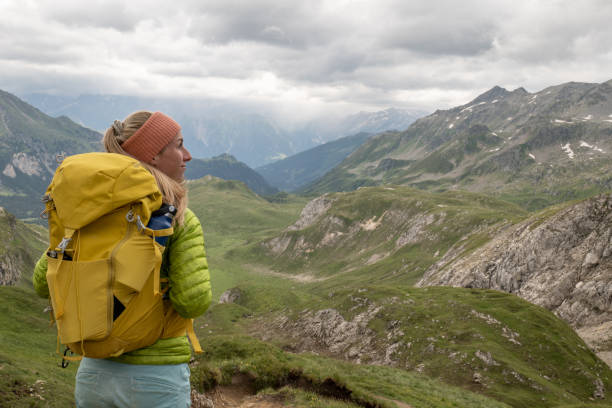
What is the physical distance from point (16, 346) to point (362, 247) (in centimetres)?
14678

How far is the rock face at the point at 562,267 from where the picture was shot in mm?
69750

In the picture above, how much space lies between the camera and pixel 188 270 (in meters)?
5.91

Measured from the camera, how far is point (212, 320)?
83.7 meters

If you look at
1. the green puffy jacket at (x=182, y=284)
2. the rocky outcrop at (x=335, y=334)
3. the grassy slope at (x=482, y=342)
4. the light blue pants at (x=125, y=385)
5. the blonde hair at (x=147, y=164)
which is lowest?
the rocky outcrop at (x=335, y=334)

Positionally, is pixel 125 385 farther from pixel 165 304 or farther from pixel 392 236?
pixel 392 236

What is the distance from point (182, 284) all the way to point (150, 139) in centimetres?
248

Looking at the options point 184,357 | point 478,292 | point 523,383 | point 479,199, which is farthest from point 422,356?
point 479,199

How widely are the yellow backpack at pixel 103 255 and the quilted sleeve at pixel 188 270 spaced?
418 millimetres

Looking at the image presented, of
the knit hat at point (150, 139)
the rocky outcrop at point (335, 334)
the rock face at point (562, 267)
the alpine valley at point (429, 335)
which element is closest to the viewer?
the knit hat at point (150, 139)

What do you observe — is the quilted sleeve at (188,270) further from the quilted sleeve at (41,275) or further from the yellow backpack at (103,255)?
the quilted sleeve at (41,275)

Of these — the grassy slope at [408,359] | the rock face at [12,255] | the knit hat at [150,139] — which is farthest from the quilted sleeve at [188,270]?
the rock face at [12,255]

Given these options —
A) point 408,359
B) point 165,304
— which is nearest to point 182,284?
point 165,304

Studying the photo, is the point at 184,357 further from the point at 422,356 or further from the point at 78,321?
the point at 422,356

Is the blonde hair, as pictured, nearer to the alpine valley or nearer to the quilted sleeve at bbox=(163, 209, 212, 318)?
the quilted sleeve at bbox=(163, 209, 212, 318)
